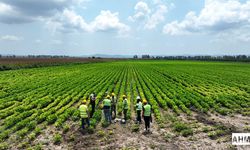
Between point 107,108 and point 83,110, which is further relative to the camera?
point 107,108

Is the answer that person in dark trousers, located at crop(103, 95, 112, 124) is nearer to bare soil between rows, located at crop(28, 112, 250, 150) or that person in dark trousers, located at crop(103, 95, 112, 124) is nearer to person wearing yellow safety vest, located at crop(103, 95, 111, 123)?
person wearing yellow safety vest, located at crop(103, 95, 111, 123)

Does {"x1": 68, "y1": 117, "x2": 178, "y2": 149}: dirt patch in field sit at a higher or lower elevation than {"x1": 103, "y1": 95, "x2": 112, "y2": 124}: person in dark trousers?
lower

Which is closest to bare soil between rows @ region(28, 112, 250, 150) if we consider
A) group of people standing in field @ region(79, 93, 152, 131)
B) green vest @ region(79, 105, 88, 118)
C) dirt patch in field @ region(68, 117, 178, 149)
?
dirt patch in field @ region(68, 117, 178, 149)

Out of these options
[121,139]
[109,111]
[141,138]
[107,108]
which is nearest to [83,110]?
[107,108]

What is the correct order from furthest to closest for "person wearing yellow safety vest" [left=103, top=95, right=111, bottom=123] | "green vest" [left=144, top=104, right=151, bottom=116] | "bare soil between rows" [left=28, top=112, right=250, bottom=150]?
"person wearing yellow safety vest" [left=103, top=95, right=111, bottom=123] < "green vest" [left=144, top=104, right=151, bottom=116] < "bare soil between rows" [left=28, top=112, right=250, bottom=150]

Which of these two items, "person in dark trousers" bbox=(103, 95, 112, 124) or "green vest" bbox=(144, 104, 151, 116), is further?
"person in dark trousers" bbox=(103, 95, 112, 124)

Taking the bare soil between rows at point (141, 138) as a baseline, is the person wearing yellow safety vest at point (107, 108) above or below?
above

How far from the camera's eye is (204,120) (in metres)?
15.1

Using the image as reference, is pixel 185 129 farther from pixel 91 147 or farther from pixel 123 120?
pixel 91 147

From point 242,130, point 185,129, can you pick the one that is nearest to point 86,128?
point 185,129

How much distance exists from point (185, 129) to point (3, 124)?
36.9ft

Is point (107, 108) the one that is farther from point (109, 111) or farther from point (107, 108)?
point (109, 111)

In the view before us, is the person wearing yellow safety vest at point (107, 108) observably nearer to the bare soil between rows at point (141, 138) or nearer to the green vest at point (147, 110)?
the bare soil between rows at point (141, 138)

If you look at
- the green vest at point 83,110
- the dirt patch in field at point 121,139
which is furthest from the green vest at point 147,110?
the green vest at point 83,110
